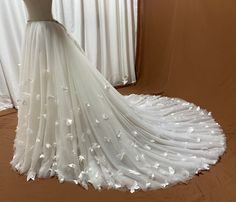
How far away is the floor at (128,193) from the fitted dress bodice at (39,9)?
2.32 ft

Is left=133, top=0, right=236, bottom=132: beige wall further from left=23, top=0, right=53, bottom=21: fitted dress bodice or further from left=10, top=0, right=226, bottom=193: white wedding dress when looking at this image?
left=23, top=0, right=53, bottom=21: fitted dress bodice

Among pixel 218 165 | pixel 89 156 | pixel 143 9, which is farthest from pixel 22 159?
pixel 143 9

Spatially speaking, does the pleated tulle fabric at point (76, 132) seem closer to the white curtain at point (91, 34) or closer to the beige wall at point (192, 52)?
the beige wall at point (192, 52)

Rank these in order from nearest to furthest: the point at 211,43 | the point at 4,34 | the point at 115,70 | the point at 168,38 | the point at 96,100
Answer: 1. the point at 96,100
2. the point at 211,43
3. the point at 4,34
4. the point at 168,38
5. the point at 115,70

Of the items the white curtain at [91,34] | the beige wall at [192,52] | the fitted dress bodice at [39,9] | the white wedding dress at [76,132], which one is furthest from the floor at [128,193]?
the white curtain at [91,34]

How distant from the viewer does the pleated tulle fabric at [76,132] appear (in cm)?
158

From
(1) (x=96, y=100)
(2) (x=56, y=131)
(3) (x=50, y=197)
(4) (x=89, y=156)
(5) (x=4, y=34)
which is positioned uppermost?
(5) (x=4, y=34)

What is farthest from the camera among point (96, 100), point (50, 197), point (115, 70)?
point (115, 70)

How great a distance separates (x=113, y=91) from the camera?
1.74 metres

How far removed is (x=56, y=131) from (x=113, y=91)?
1.08 feet

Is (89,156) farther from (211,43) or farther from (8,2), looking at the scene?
(8,2)

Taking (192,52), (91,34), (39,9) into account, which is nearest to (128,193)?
(39,9)

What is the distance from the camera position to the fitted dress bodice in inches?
60.7

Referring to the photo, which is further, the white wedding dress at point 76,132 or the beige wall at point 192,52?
the beige wall at point 192,52
